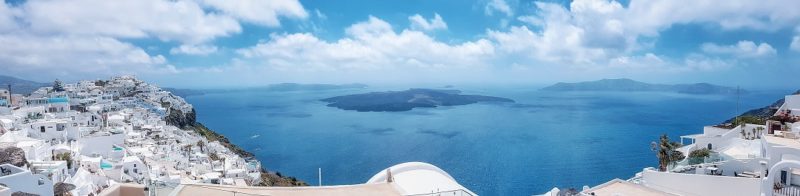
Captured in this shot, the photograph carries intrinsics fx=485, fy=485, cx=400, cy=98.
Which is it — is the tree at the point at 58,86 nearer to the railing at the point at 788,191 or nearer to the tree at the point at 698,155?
the tree at the point at 698,155

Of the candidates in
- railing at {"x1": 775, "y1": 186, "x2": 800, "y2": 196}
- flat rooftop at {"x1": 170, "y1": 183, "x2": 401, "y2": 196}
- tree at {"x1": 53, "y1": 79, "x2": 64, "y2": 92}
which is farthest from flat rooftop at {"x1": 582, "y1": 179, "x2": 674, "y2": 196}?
tree at {"x1": 53, "y1": 79, "x2": 64, "y2": 92}

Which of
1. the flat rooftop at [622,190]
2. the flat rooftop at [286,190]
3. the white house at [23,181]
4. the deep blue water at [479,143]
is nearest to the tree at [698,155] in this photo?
the flat rooftop at [622,190]

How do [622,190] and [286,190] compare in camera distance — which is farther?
[622,190]

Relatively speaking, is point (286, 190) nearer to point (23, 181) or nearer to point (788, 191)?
point (788, 191)

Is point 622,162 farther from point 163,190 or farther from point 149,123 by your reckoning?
point 163,190

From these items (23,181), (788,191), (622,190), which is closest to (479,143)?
(23,181)

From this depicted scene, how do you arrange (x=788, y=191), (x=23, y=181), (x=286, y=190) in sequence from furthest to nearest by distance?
1. (x=23, y=181)
2. (x=788, y=191)
3. (x=286, y=190)

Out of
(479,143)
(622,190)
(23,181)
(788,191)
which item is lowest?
(479,143)
